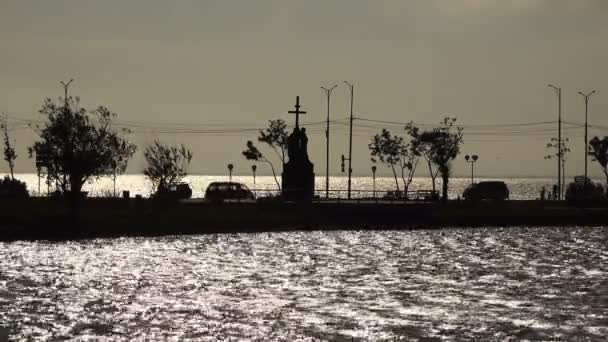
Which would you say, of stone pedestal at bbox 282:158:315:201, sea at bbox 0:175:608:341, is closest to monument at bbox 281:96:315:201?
stone pedestal at bbox 282:158:315:201

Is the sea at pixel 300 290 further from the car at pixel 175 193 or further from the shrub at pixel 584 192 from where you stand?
the shrub at pixel 584 192

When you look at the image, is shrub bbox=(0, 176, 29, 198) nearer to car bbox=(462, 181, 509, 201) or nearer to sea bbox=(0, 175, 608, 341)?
sea bbox=(0, 175, 608, 341)

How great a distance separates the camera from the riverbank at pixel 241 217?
6462 cm

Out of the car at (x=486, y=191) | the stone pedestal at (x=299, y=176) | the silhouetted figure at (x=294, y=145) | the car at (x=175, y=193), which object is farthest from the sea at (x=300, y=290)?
the car at (x=486, y=191)

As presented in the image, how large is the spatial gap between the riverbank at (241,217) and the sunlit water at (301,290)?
3.67 meters

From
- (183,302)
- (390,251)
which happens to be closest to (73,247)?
(390,251)

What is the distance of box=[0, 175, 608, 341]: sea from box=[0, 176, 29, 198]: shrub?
2728cm

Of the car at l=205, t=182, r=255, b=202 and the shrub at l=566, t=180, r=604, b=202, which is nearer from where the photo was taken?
the car at l=205, t=182, r=255, b=202

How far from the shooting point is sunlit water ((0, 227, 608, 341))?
2745 cm

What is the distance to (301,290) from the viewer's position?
37.4 meters

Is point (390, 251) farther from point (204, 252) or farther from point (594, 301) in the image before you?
point (594, 301)

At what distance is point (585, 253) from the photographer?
5791 cm

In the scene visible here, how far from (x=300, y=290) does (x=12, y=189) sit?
5888cm

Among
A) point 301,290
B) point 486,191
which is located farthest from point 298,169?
point 301,290
